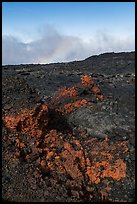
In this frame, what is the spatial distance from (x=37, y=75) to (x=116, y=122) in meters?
8.20

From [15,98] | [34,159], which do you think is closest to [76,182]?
[34,159]

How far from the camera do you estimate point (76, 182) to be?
1218 centimetres

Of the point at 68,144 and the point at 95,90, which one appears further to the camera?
the point at 95,90

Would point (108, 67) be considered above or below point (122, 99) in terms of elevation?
above

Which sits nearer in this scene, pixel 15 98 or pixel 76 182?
pixel 76 182

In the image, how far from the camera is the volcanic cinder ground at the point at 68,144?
11.8m

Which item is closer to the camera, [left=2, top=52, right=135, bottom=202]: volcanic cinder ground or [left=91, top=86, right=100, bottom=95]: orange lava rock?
[left=2, top=52, right=135, bottom=202]: volcanic cinder ground

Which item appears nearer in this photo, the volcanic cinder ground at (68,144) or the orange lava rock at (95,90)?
the volcanic cinder ground at (68,144)

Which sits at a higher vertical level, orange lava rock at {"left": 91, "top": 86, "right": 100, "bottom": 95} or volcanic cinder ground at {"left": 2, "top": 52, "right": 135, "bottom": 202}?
orange lava rock at {"left": 91, "top": 86, "right": 100, "bottom": 95}

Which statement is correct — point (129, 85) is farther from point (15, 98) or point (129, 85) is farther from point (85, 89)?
point (15, 98)

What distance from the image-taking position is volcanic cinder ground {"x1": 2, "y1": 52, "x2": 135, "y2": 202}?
11836mm

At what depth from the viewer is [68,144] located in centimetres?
1363

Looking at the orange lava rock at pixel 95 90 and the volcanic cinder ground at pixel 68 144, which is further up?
the orange lava rock at pixel 95 90

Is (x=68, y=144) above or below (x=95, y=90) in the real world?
below
